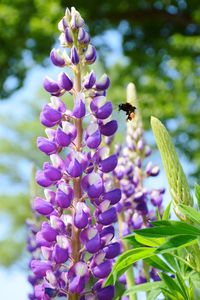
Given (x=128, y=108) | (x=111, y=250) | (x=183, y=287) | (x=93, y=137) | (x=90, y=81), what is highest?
(x=128, y=108)

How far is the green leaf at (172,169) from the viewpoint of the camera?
1462 millimetres

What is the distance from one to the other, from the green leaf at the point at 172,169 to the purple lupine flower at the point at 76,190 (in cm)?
12

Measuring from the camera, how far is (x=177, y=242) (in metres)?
1.25

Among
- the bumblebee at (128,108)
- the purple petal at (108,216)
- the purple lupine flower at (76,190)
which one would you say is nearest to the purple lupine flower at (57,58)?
the purple lupine flower at (76,190)

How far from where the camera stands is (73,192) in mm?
1494

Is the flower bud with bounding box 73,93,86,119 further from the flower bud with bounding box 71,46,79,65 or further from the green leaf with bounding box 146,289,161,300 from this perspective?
the green leaf with bounding box 146,289,161,300

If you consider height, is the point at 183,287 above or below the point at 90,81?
below

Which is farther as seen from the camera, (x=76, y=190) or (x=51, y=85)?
(x=51, y=85)

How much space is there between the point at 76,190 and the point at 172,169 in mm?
218

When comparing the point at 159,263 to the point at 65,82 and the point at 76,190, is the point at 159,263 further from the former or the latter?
the point at 65,82

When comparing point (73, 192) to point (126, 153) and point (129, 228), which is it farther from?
point (126, 153)

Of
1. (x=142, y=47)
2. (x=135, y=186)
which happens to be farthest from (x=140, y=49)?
(x=135, y=186)

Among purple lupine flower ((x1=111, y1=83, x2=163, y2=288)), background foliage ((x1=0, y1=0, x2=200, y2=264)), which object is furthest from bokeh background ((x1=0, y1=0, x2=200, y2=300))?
purple lupine flower ((x1=111, y1=83, x2=163, y2=288))

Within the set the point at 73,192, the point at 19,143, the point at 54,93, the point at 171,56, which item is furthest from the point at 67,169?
the point at 19,143
